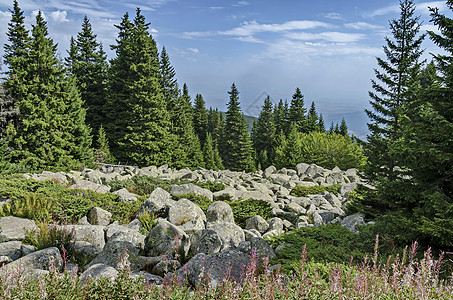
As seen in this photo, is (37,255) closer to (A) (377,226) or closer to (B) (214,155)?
(A) (377,226)

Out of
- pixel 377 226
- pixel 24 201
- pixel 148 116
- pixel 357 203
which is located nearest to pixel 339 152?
pixel 148 116

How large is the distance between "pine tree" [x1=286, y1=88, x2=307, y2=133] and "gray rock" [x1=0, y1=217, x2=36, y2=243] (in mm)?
42293

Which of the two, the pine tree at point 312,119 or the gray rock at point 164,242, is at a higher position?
the pine tree at point 312,119

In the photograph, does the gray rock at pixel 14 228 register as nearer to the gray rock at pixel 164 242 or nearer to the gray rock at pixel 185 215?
the gray rock at pixel 164 242

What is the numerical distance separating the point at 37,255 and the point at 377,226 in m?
6.13

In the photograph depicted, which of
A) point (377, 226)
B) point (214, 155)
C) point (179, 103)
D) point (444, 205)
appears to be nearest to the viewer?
point (444, 205)

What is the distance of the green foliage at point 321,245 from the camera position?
4.85m

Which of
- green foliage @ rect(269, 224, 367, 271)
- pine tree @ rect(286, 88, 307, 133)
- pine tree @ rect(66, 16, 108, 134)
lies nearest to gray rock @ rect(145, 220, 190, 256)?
green foliage @ rect(269, 224, 367, 271)

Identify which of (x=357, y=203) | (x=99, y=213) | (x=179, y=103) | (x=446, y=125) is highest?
(x=179, y=103)

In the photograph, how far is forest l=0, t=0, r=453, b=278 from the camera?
5336 mm

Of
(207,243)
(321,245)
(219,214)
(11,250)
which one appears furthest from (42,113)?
(321,245)

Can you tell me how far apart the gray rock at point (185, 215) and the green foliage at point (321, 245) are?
83.7 inches

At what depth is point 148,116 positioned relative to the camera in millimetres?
25375

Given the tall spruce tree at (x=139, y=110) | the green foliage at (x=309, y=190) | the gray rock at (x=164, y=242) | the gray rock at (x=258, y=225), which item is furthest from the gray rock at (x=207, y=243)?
the tall spruce tree at (x=139, y=110)
